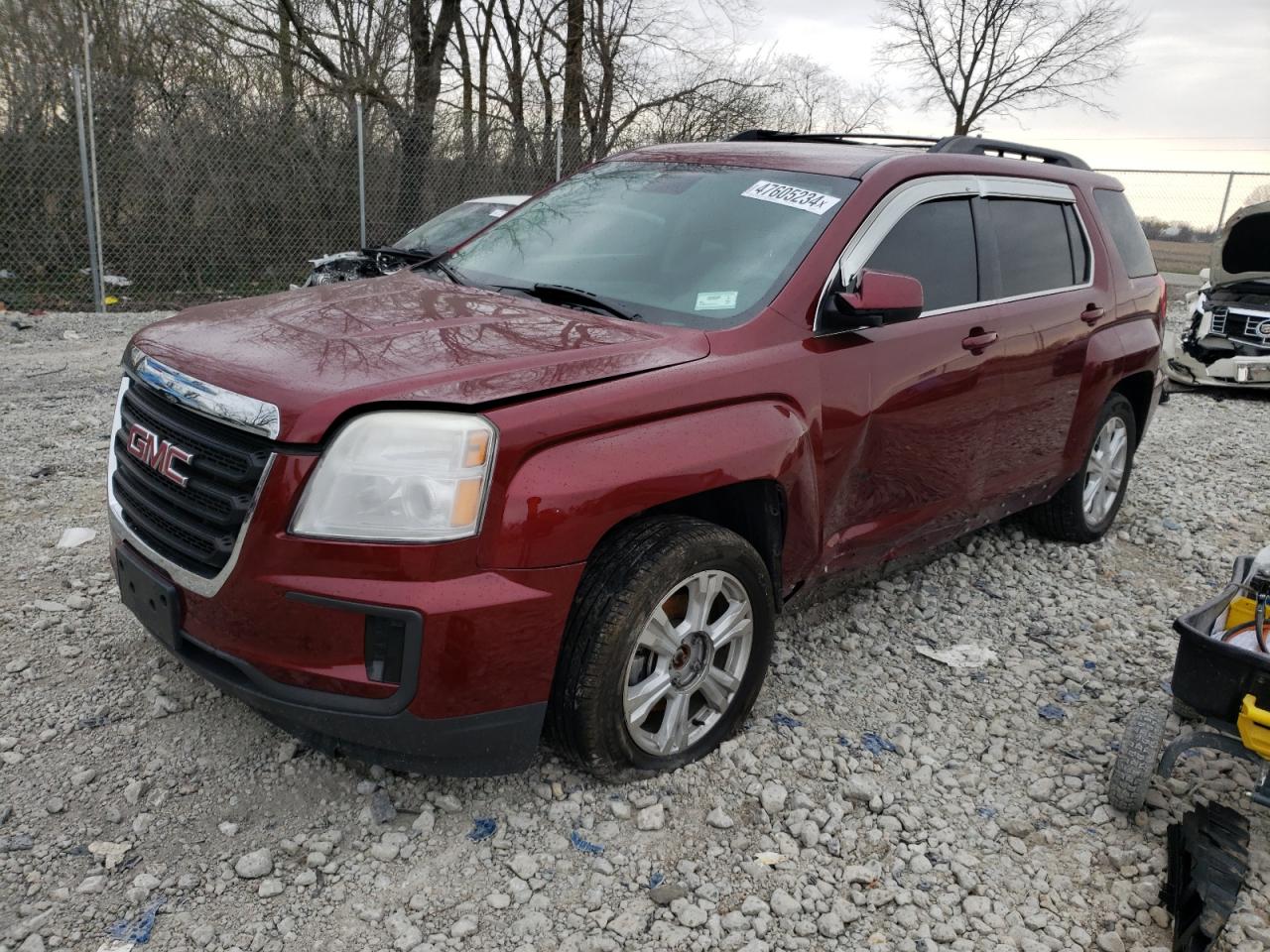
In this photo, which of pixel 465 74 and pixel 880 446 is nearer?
pixel 880 446

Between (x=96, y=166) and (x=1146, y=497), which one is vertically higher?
(x=96, y=166)

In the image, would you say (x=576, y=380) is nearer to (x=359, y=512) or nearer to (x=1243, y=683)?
(x=359, y=512)

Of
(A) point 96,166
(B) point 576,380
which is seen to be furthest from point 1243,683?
(A) point 96,166

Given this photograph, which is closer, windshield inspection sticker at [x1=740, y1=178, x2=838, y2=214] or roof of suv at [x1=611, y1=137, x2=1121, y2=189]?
windshield inspection sticker at [x1=740, y1=178, x2=838, y2=214]

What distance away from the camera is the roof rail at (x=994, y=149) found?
161 inches

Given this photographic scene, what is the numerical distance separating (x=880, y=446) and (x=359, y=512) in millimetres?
1809

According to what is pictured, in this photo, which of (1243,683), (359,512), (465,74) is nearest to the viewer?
(359,512)

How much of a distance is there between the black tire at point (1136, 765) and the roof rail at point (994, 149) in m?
2.27

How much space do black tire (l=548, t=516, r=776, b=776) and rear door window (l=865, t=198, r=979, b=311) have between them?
1.22m

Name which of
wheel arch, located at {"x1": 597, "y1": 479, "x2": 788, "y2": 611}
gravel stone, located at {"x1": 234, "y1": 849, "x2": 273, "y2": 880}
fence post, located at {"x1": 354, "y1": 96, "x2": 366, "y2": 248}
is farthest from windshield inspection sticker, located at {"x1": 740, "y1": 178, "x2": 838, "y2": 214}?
fence post, located at {"x1": 354, "y1": 96, "x2": 366, "y2": 248}

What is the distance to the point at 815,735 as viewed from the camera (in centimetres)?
326

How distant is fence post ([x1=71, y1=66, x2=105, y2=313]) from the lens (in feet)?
33.8

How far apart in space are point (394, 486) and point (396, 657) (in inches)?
15.8

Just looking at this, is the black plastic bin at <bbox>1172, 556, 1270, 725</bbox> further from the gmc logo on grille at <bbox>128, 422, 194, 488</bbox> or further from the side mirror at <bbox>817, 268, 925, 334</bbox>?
the gmc logo on grille at <bbox>128, 422, 194, 488</bbox>
